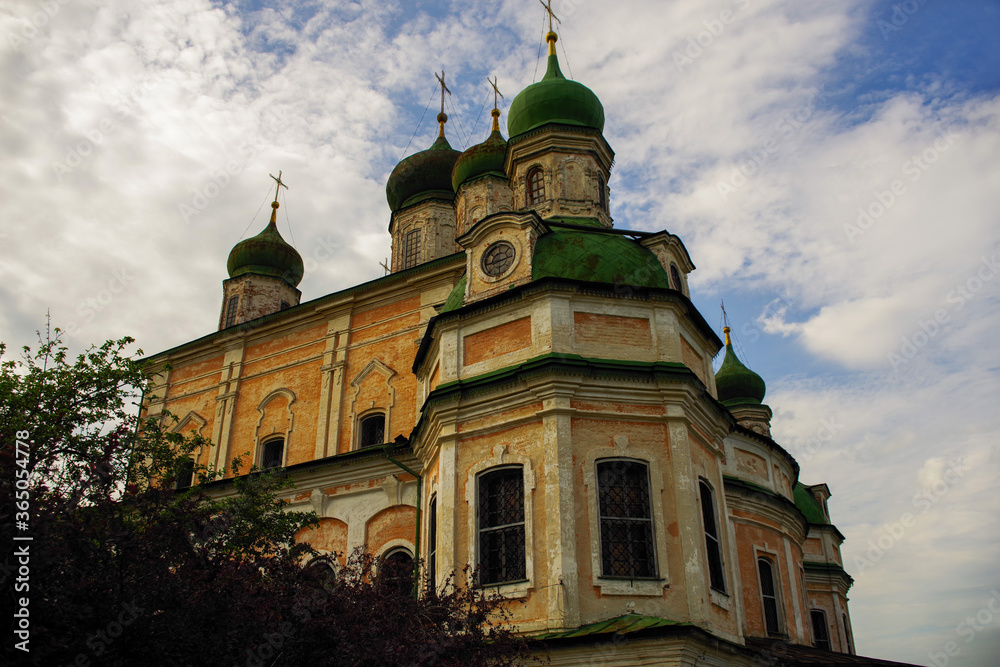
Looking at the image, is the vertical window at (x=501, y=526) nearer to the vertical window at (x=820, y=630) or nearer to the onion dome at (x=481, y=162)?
the onion dome at (x=481, y=162)

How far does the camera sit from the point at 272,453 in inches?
827

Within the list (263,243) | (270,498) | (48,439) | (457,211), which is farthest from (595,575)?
(263,243)

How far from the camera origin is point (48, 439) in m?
9.23

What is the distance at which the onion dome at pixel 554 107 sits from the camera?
→ 18078 millimetres

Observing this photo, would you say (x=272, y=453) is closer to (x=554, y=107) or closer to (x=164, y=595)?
(x=554, y=107)

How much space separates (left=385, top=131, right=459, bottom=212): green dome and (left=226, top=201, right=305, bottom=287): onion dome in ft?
12.4

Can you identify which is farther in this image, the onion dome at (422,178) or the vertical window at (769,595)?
the onion dome at (422,178)

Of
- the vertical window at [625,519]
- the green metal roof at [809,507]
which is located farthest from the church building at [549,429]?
the green metal roof at [809,507]

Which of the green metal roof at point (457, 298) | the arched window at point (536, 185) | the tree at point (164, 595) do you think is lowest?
the tree at point (164, 595)

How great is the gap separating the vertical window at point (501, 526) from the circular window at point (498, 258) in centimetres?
361

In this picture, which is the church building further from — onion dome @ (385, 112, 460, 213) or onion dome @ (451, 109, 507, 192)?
onion dome @ (385, 112, 460, 213)

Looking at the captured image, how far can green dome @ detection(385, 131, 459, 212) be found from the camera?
983 inches

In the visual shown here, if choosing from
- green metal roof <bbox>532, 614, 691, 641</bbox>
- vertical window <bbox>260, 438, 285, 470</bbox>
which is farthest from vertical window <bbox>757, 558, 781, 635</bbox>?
vertical window <bbox>260, 438, 285, 470</bbox>

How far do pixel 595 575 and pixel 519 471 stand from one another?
1.91m
